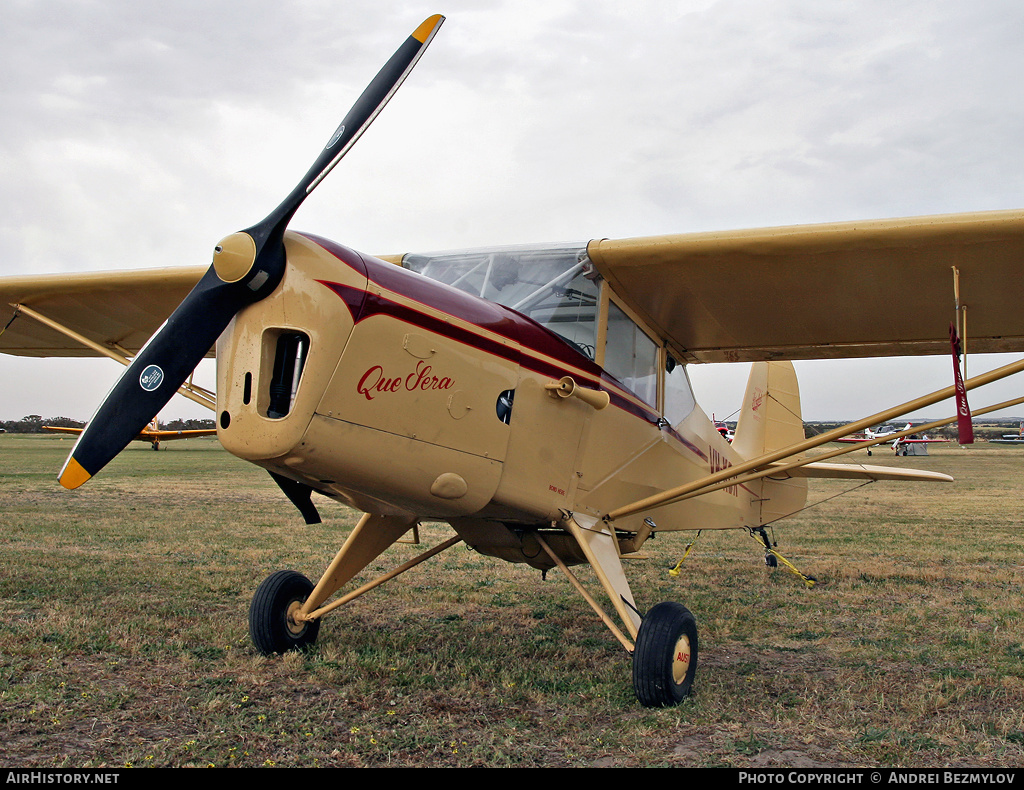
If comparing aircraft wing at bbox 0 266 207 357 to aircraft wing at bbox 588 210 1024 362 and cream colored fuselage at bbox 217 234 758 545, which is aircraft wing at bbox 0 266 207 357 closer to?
cream colored fuselage at bbox 217 234 758 545

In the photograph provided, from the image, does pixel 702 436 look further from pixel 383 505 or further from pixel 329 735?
pixel 329 735

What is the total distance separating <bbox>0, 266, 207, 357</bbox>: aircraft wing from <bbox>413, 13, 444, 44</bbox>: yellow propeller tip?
2574mm

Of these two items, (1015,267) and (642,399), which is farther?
(642,399)

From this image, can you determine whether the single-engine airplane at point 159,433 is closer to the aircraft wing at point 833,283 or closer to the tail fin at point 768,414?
the aircraft wing at point 833,283

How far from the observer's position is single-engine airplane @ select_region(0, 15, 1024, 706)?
9.89 feet

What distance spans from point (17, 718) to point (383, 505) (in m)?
1.76

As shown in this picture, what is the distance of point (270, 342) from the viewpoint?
296 centimetres

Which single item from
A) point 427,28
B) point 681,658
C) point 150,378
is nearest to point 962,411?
point 681,658

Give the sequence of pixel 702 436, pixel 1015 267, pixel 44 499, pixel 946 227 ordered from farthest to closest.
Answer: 1. pixel 44 499
2. pixel 702 436
3. pixel 1015 267
4. pixel 946 227

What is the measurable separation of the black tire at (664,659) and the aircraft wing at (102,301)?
3362 millimetres

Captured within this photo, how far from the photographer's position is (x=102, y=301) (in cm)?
595

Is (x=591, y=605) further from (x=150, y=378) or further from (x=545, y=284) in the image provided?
(x=150, y=378)

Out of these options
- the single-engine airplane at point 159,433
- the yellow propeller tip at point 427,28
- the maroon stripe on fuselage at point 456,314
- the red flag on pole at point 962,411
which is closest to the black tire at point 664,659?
the maroon stripe on fuselage at point 456,314
